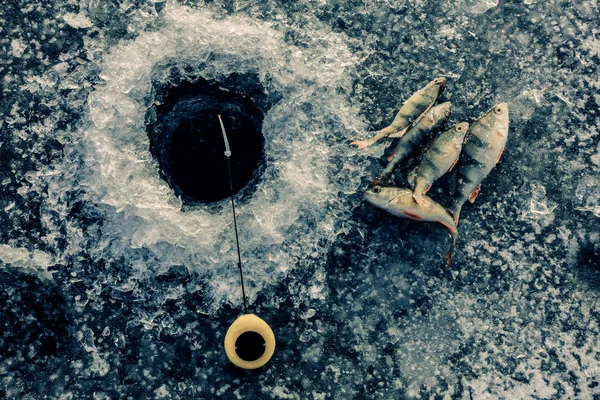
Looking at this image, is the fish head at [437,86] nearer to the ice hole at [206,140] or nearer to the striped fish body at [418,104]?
the striped fish body at [418,104]

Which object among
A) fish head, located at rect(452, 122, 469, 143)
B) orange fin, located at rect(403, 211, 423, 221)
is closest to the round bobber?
orange fin, located at rect(403, 211, 423, 221)

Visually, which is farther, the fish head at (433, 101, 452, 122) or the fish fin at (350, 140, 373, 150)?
the fish fin at (350, 140, 373, 150)

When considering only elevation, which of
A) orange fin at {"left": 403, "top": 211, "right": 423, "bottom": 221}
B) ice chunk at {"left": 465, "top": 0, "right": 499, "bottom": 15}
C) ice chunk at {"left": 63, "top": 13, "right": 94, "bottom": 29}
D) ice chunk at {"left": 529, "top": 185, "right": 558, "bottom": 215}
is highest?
ice chunk at {"left": 465, "top": 0, "right": 499, "bottom": 15}

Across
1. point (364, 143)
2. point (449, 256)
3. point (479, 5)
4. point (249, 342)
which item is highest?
point (479, 5)

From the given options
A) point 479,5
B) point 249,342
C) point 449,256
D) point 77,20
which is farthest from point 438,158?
point 77,20

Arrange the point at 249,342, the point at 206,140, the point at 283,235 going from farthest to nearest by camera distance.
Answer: the point at 206,140 < the point at 283,235 < the point at 249,342

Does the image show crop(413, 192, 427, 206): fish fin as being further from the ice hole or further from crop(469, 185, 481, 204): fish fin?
the ice hole

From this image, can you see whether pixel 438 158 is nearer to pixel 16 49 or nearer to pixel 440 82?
pixel 440 82
